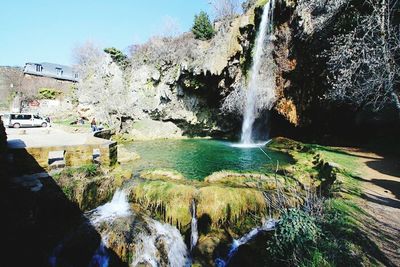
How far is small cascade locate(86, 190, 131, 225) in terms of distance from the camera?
8594 millimetres

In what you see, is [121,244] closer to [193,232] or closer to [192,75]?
[193,232]

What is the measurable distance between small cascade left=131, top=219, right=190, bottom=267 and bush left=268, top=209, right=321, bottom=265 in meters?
3.07

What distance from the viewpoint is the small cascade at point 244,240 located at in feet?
23.3

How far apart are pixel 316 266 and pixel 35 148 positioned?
34.9 ft

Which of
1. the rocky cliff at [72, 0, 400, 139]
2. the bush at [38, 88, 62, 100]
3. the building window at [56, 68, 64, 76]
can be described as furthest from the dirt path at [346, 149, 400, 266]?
the building window at [56, 68, 64, 76]

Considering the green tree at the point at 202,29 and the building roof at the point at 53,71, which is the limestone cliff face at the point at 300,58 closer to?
the green tree at the point at 202,29

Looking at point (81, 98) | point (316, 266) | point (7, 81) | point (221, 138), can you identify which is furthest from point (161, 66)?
point (7, 81)

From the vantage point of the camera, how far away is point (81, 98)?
1538 inches

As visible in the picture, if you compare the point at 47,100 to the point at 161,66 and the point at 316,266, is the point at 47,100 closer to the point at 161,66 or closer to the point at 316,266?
the point at 161,66

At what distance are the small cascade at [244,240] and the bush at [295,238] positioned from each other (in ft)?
4.28

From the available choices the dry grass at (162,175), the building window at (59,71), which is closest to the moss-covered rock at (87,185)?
the dry grass at (162,175)

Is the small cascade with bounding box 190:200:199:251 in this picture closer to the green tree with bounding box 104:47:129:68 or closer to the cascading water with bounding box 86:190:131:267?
the cascading water with bounding box 86:190:131:267

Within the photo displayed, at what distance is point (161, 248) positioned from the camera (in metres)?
7.59

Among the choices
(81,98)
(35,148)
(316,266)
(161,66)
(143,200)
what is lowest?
(143,200)
